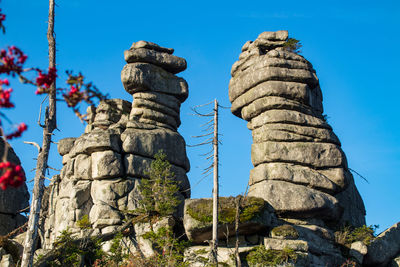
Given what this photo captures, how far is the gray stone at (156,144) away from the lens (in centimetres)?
3441

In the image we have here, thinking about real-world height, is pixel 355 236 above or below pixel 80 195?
below

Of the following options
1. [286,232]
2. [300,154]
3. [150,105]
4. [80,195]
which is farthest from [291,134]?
[80,195]

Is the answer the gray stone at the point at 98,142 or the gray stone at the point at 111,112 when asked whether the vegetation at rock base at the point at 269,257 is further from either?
the gray stone at the point at 111,112

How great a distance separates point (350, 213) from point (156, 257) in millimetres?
15388

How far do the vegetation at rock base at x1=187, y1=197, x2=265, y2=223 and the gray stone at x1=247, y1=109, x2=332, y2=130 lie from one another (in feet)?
25.8

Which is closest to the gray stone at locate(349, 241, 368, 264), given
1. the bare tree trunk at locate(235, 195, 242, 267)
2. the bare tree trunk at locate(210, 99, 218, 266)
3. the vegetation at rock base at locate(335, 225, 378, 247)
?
the vegetation at rock base at locate(335, 225, 378, 247)

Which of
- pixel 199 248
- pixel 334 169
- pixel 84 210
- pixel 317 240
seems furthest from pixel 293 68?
pixel 84 210

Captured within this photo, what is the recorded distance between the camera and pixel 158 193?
3055 cm

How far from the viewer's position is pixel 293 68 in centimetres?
3578

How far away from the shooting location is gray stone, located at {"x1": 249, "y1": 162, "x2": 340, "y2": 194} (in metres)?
32.0

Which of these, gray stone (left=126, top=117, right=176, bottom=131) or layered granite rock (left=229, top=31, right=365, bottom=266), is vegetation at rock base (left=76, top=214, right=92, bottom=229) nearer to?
gray stone (left=126, top=117, right=176, bottom=131)

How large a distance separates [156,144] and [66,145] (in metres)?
8.21

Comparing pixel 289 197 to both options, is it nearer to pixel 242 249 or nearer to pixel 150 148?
pixel 242 249

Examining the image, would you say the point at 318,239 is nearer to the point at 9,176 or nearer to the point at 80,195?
the point at 80,195
